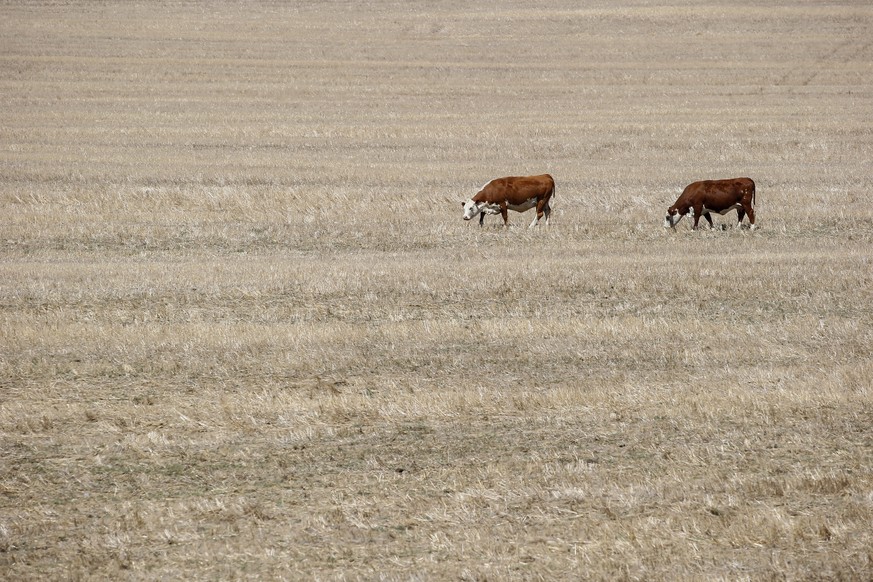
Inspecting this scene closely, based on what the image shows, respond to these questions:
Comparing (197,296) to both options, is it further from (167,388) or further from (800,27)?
(800,27)

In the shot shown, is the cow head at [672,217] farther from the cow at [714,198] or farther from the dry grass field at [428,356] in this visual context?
the dry grass field at [428,356]

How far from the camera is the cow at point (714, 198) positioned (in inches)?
779

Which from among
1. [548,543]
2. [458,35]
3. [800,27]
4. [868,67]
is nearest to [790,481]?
[548,543]

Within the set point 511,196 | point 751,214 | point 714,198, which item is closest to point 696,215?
point 714,198

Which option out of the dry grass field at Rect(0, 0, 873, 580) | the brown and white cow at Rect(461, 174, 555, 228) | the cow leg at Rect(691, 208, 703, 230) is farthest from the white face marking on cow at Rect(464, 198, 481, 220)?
the cow leg at Rect(691, 208, 703, 230)

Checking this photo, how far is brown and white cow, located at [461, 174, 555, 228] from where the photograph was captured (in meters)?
20.8

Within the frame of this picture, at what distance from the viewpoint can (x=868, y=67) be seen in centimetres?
4800

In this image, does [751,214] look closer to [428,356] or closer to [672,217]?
[672,217]

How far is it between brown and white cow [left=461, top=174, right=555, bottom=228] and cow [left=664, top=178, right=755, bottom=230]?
2378mm

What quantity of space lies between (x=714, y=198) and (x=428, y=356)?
999 centimetres

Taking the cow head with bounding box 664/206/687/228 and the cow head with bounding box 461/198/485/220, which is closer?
the cow head with bounding box 664/206/687/228

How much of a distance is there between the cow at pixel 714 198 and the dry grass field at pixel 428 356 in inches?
21.7

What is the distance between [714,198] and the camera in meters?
19.9

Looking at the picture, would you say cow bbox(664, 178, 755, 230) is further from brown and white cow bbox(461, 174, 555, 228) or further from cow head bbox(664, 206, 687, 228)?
brown and white cow bbox(461, 174, 555, 228)
